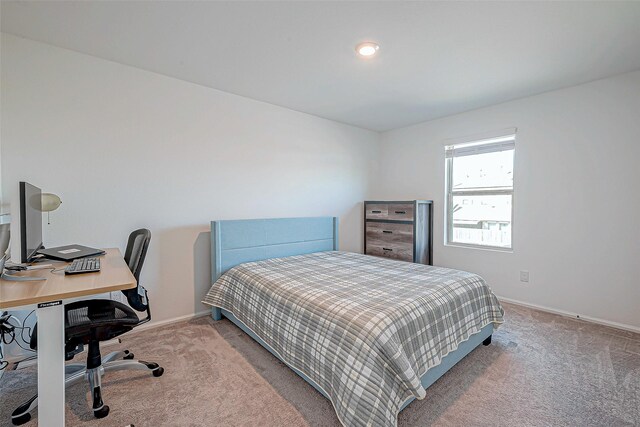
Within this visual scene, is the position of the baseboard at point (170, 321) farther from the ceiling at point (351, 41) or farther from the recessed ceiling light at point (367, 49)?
the recessed ceiling light at point (367, 49)

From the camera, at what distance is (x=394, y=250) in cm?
401

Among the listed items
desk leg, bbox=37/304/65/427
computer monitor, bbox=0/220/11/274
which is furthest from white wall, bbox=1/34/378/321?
desk leg, bbox=37/304/65/427

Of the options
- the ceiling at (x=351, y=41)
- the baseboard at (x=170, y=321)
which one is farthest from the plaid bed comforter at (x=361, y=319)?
the ceiling at (x=351, y=41)

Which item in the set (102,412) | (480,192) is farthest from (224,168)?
(480,192)

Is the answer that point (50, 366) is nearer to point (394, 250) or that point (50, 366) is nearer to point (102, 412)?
point (102, 412)

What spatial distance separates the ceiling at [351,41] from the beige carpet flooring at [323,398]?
93.6 inches

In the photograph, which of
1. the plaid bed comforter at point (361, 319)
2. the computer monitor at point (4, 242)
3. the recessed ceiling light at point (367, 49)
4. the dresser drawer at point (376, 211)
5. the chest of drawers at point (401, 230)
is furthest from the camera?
the dresser drawer at point (376, 211)

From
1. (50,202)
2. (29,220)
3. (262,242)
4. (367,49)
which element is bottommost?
(262,242)

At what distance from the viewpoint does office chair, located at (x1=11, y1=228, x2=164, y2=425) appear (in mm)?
1551

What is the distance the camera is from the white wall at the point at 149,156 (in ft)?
7.03

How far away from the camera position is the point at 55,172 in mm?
2215

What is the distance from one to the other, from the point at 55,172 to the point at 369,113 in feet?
10.9

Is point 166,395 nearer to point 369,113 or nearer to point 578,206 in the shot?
point 369,113

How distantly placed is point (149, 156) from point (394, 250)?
317 centimetres
